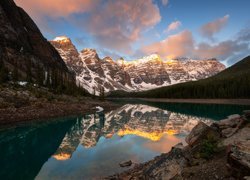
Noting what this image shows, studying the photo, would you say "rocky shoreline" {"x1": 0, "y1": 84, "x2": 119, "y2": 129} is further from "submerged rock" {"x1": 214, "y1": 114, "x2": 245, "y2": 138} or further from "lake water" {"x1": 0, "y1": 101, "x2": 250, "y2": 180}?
"submerged rock" {"x1": 214, "y1": 114, "x2": 245, "y2": 138}

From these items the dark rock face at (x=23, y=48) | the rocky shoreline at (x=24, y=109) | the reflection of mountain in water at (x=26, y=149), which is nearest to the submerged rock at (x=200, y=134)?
the reflection of mountain in water at (x=26, y=149)

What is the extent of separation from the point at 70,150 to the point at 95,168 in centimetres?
862

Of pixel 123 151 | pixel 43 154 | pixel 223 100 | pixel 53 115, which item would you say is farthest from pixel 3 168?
pixel 223 100

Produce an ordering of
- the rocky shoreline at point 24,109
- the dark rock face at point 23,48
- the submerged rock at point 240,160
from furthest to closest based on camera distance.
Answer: the dark rock face at point 23,48
the rocky shoreline at point 24,109
the submerged rock at point 240,160

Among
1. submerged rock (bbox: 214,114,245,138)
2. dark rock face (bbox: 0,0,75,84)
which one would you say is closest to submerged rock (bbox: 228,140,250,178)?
submerged rock (bbox: 214,114,245,138)

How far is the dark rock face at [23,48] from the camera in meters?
116

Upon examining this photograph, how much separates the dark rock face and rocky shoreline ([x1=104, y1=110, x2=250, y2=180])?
95786 millimetres

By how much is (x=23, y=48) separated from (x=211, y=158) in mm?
154515

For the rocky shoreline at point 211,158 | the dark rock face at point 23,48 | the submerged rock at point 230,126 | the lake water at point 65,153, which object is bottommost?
the lake water at point 65,153

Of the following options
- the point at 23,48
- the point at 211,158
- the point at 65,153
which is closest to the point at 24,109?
the point at 65,153

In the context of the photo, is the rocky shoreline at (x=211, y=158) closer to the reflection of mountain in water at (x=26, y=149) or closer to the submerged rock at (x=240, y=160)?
the submerged rock at (x=240, y=160)

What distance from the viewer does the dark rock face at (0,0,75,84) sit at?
11575 centimetres

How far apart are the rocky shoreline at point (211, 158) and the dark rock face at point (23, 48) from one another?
314ft

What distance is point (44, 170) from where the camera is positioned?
63.9 ft
